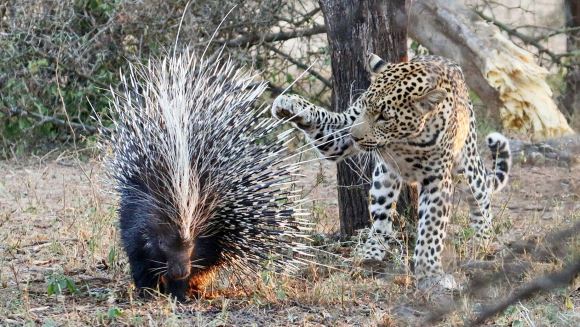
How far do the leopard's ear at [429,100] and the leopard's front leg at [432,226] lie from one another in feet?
1.09

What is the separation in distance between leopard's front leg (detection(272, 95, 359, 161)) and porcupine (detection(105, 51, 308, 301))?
0.93 feet

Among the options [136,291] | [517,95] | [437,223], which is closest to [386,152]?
[437,223]

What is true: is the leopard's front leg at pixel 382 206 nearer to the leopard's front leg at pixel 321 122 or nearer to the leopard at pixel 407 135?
the leopard at pixel 407 135

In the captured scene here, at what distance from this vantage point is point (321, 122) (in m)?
4.68

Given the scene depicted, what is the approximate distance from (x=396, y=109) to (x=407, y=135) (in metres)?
0.14

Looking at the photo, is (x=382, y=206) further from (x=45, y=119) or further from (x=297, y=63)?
(x=45, y=119)

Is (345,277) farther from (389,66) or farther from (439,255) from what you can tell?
(389,66)

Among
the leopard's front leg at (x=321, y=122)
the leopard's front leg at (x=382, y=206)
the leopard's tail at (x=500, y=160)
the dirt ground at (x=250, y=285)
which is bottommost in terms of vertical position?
the dirt ground at (x=250, y=285)

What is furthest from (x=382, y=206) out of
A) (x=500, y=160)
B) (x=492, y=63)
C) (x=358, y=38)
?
(x=492, y=63)

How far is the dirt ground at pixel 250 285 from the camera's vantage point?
3805 mm

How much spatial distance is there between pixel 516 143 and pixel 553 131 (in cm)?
29

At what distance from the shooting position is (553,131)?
7.44 meters

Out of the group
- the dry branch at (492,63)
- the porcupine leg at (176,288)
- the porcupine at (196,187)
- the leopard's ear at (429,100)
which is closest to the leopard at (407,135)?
the leopard's ear at (429,100)

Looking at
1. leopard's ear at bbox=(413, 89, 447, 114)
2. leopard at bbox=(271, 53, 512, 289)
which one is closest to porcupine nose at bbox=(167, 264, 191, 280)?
leopard at bbox=(271, 53, 512, 289)
